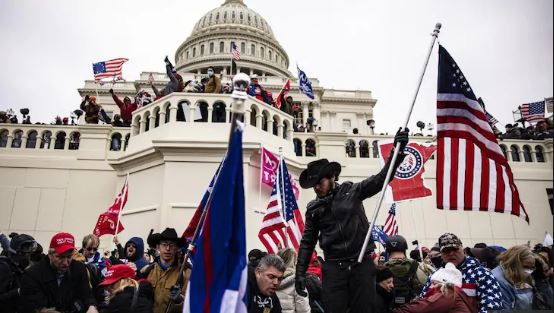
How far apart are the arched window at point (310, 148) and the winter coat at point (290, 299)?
33.7ft

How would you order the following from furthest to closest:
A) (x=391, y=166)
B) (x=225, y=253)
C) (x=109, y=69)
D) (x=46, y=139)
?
(x=109, y=69)
(x=46, y=139)
(x=391, y=166)
(x=225, y=253)

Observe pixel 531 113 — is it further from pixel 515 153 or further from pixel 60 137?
pixel 60 137

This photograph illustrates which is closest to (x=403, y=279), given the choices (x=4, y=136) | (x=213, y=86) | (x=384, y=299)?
(x=384, y=299)

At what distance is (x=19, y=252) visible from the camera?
17.4ft

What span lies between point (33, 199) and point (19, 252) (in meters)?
8.96

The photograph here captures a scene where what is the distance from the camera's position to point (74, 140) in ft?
46.7

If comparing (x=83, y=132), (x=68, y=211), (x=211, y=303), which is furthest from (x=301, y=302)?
(x=83, y=132)

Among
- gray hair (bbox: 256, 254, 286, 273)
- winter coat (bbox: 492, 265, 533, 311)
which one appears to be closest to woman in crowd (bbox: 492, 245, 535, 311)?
winter coat (bbox: 492, 265, 533, 311)

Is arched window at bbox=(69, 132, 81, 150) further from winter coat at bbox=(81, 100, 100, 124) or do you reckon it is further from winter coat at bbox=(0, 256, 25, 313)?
winter coat at bbox=(0, 256, 25, 313)

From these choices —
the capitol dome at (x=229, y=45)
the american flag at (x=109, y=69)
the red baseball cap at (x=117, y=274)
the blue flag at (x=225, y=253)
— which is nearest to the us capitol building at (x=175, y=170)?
the american flag at (x=109, y=69)

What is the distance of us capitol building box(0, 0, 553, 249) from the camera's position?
11305 mm

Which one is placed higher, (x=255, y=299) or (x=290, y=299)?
(x=255, y=299)

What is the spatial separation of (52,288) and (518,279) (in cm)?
469

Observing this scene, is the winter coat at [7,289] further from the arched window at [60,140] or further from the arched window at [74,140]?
the arched window at [60,140]
